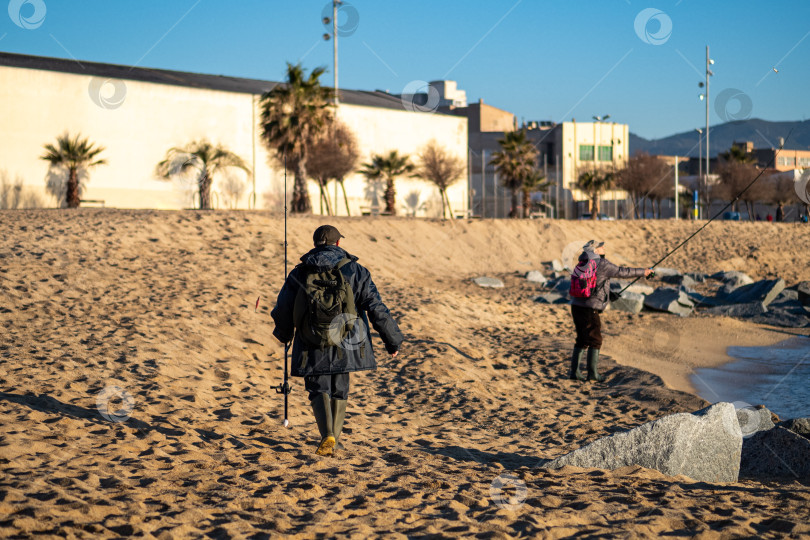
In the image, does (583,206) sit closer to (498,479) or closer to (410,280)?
(410,280)

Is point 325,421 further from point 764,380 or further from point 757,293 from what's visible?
point 757,293

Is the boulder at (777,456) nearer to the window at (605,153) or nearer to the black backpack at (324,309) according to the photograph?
the black backpack at (324,309)

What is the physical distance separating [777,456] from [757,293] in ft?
54.1

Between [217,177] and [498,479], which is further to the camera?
[217,177]

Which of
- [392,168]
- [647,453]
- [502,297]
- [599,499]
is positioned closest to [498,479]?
[599,499]

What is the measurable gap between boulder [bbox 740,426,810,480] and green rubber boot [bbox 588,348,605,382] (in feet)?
12.3

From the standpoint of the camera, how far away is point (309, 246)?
866 inches

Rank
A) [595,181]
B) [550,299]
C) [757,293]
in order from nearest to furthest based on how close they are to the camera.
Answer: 1. [550,299]
2. [757,293]
3. [595,181]

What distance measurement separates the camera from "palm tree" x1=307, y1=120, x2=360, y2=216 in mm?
39922

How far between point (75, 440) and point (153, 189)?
3408 centimetres

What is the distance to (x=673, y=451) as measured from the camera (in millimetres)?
5848

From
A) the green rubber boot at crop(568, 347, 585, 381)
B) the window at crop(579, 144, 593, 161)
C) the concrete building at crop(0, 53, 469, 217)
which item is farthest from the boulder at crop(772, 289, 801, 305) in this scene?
the window at crop(579, 144, 593, 161)

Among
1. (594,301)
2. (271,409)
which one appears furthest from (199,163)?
(271,409)

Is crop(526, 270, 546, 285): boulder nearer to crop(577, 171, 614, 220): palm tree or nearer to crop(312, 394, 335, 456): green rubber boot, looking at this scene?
crop(312, 394, 335, 456): green rubber boot
